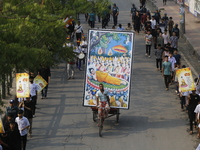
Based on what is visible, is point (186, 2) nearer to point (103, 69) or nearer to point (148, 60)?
point (148, 60)

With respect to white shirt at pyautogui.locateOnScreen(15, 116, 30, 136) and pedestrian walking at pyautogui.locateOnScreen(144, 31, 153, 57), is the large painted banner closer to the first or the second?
white shirt at pyautogui.locateOnScreen(15, 116, 30, 136)

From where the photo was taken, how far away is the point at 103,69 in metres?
18.4

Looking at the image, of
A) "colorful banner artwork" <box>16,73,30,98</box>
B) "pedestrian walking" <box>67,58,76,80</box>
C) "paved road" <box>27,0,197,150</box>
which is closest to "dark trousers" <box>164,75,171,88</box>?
"paved road" <box>27,0,197,150</box>

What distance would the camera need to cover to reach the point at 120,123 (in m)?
Result: 19.0

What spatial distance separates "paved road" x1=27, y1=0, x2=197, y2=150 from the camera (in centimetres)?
1698

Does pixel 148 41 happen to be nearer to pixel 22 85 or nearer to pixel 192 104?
pixel 192 104

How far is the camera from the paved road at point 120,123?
17.0 meters

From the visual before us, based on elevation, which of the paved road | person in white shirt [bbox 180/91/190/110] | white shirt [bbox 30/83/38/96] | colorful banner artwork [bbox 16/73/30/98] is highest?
colorful banner artwork [bbox 16/73/30/98]

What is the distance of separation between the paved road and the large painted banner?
995 mm

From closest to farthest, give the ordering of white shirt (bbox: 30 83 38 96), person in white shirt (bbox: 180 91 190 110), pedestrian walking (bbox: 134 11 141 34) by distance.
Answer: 1. white shirt (bbox: 30 83 38 96)
2. person in white shirt (bbox: 180 91 190 110)
3. pedestrian walking (bbox: 134 11 141 34)

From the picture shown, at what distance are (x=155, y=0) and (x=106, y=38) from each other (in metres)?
31.1

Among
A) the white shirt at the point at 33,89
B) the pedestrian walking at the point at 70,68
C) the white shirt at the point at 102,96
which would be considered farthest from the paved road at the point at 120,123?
the white shirt at the point at 102,96

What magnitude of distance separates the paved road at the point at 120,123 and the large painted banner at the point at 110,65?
100 cm

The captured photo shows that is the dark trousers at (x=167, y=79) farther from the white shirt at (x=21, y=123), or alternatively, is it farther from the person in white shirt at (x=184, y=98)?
the white shirt at (x=21, y=123)
